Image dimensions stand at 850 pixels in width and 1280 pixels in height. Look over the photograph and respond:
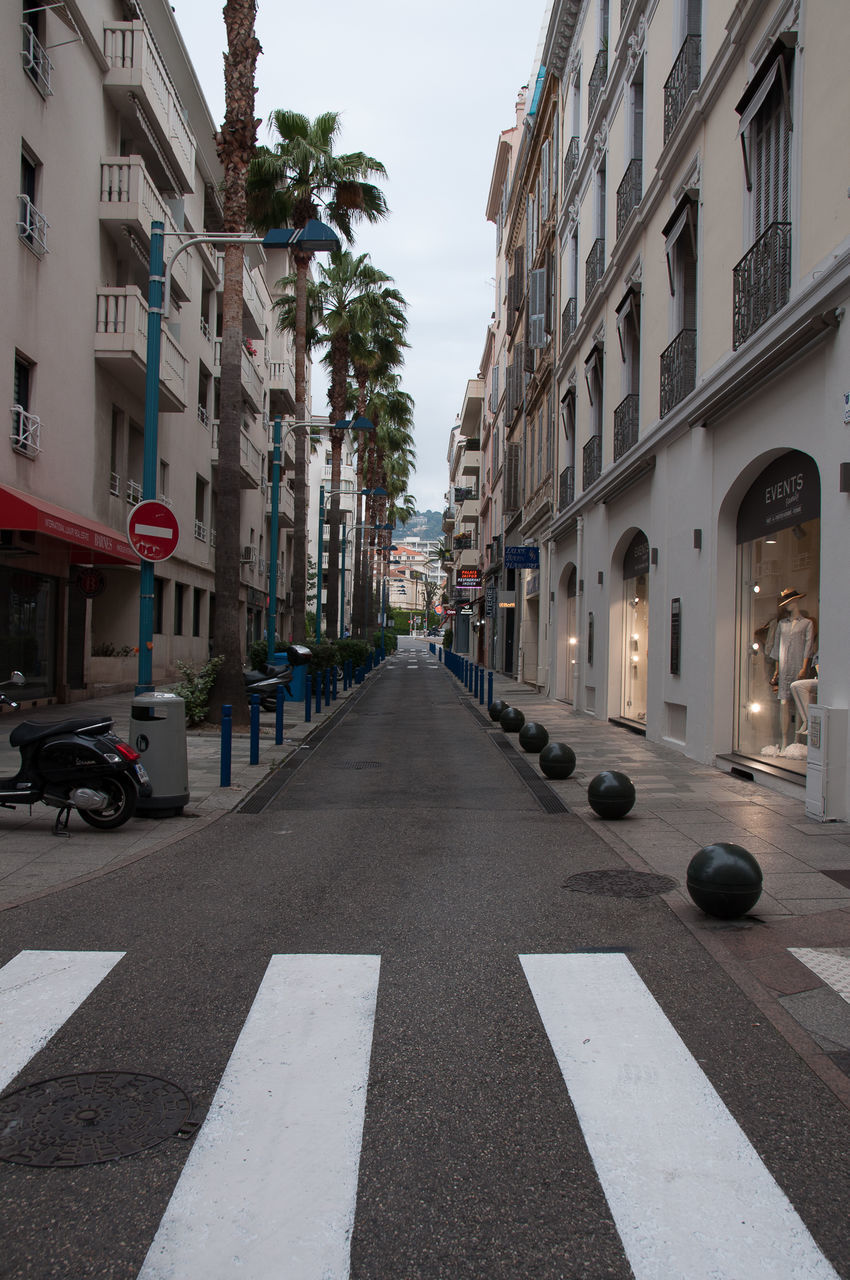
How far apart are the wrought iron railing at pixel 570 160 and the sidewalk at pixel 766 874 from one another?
16.2 m

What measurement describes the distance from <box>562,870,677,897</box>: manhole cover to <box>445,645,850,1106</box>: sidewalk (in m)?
0.12

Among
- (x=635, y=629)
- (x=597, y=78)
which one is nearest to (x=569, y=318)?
(x=597, y=78)

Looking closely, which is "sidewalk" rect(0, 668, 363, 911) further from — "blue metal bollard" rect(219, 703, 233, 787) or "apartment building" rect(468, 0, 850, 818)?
"apartment building" rect(468, 0, 850, 818)

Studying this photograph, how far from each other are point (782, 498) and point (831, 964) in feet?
22.6

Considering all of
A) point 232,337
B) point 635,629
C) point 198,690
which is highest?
point 232,337

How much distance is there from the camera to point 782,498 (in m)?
10.6

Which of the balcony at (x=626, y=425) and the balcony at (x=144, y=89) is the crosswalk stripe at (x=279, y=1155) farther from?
the balcony at (x=144, y=89)

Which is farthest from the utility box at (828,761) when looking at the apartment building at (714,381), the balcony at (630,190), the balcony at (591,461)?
the balcony at (591,461)

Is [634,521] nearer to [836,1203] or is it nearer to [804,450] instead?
[804,450]

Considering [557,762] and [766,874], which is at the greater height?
[557,762]

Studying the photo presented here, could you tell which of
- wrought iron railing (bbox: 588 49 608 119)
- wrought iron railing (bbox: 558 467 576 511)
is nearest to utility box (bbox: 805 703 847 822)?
wrought iron railing (bbox: 558 467 576 511)

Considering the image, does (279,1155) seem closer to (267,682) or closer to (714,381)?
(714,381)

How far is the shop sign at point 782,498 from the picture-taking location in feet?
32.0

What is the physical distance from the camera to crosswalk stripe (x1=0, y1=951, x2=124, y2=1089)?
3.73 meters
